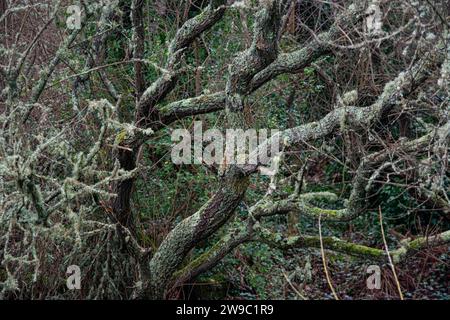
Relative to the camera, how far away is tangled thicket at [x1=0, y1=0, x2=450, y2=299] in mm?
4945

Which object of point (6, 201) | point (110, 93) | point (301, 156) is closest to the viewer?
point (6, 201)

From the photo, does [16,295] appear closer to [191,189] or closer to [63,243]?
[63,243]

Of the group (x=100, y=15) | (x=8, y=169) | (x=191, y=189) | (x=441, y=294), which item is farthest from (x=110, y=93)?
(x=441, y=294)

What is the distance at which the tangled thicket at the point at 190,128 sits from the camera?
4.95 meters

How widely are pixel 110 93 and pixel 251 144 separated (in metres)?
1.64

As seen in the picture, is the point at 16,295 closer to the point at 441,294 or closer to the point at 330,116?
the point at 330,116

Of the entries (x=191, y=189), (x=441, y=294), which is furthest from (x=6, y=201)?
(x=441, y=294)

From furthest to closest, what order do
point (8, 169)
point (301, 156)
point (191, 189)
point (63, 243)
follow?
point (301, 156) < point (191, 189) < point (63, 243) < point (8, 169)

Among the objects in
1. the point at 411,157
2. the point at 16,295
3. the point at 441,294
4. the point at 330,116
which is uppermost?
the point at 330,116

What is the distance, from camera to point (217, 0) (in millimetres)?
6086

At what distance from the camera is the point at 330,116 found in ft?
18.6

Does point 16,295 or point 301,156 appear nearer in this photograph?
point 16,295

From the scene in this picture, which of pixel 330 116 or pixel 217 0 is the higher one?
pixel 217 0

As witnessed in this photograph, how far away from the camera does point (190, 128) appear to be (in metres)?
7.61
